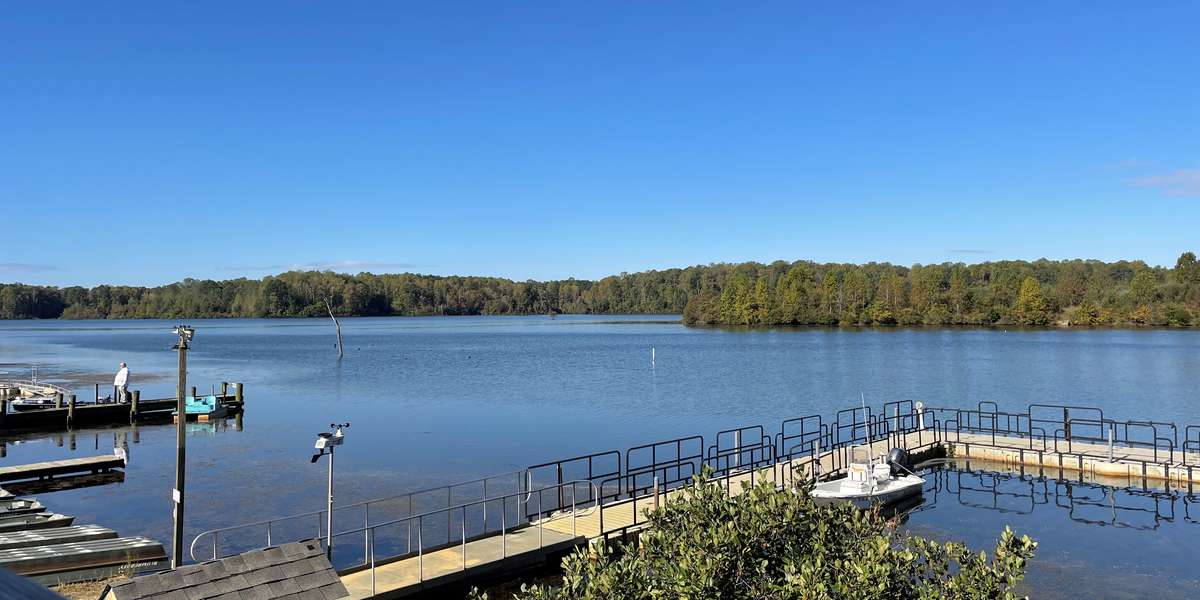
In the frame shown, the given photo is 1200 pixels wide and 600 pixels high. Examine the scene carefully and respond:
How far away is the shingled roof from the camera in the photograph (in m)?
10.0

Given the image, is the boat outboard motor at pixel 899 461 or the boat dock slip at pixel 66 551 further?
the boat outboard motor at pixel 899 461

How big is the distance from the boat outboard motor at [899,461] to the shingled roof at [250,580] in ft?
55.5

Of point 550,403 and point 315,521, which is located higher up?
point 550,403

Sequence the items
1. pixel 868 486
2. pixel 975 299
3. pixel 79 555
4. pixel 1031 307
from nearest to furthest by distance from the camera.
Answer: pixel 79 555 → pixel 868 486 → pixel 1031 307 → pixel 975 299

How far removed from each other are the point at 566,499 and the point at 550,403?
69.3ft

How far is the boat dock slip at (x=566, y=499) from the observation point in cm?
1485

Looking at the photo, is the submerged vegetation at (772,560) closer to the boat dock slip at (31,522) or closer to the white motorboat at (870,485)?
the white motorboat at (870,485)

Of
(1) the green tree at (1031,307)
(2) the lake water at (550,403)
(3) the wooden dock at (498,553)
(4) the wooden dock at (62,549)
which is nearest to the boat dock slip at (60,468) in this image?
(2) the lake water at (550,403)

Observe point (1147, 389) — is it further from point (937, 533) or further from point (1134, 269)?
point (1134, 269)

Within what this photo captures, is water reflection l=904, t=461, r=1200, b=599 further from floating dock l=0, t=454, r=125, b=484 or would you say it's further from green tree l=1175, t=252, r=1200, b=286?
green tree l=1175, t=252, r=1200, b=286

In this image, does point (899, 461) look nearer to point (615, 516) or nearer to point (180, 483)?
point (615, 516)

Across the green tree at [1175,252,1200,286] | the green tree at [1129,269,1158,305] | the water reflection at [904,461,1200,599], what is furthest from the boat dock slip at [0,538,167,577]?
the green tree at [1175,252,1200,286]

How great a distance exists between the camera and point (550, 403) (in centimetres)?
4394

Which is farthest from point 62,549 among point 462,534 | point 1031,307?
point 1031,307
